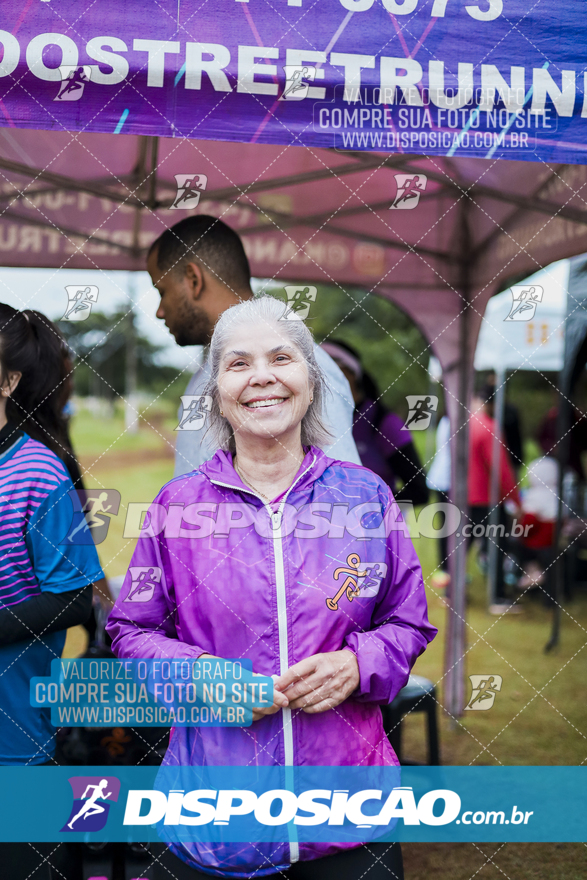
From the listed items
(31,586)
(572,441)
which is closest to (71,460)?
(31,586)

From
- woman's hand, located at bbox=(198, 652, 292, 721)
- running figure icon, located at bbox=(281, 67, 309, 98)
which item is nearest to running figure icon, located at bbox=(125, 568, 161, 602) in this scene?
woman's hand, located at bbox=(198, 652, 292, 721)

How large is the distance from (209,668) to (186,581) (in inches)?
6.3

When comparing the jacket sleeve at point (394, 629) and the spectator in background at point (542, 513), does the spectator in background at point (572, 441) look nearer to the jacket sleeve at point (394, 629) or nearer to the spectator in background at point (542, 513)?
the spectator in background at point (542, 513)

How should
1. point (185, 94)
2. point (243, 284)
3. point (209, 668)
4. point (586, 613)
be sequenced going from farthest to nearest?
point (586, 613) < point (243, 284) < point (185, 94) < point (209, 668)

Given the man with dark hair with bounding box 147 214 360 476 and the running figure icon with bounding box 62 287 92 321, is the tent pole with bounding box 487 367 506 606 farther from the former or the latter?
the running figure icon with bounding box 62 287 92 321

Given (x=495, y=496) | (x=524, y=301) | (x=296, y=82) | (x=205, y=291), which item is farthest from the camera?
(x=495, y=496)

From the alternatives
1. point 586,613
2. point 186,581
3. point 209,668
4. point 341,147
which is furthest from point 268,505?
point 586,613

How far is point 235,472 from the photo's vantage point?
138 cm

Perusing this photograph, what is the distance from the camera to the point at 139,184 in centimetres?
300

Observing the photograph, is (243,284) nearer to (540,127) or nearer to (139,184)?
(540,127)

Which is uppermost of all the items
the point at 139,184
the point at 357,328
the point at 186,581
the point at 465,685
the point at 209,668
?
the point at 357,328

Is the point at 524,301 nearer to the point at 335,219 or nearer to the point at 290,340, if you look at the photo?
the point at 290,340

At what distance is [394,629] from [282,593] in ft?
0.76

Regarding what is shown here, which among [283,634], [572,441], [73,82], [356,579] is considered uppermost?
[572,441]
